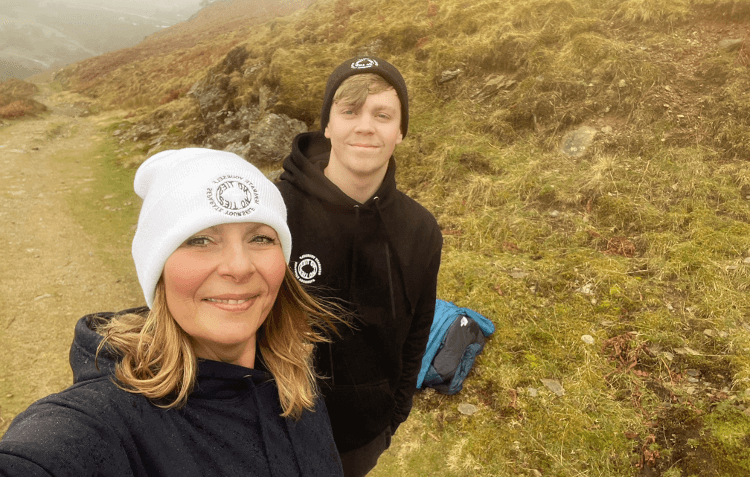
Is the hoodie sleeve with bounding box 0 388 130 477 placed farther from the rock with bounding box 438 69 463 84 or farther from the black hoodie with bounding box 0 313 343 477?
the rock with bounding box 438 69 463 84

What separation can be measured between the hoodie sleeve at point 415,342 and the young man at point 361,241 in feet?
0.30

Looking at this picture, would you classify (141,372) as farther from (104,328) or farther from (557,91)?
(557,91)

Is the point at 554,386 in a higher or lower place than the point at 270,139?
lower

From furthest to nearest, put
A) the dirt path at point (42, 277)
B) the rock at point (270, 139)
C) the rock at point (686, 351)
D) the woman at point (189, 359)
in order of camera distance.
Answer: the rock at point (270, 139)
the dirt path at point (42, 277)
the rock at point (686, 351)
the woman at point (189, 359)

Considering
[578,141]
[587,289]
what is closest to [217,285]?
[587,289]

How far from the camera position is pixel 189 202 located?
1407 millimetres

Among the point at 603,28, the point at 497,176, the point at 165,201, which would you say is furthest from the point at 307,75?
the point at 165,201

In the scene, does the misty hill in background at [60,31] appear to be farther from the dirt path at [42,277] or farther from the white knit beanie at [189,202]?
the white knit beanie at [189,202]

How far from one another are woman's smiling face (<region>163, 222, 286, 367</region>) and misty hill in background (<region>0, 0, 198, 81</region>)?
88036mm

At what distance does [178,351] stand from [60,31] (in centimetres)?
14002

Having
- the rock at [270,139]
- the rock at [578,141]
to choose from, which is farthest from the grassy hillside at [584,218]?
the rock at [270,139]

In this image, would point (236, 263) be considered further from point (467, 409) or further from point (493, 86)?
point (493, 86)

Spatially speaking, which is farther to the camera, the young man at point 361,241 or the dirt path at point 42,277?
the dirt path at point 42,277

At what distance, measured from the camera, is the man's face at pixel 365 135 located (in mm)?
2387
